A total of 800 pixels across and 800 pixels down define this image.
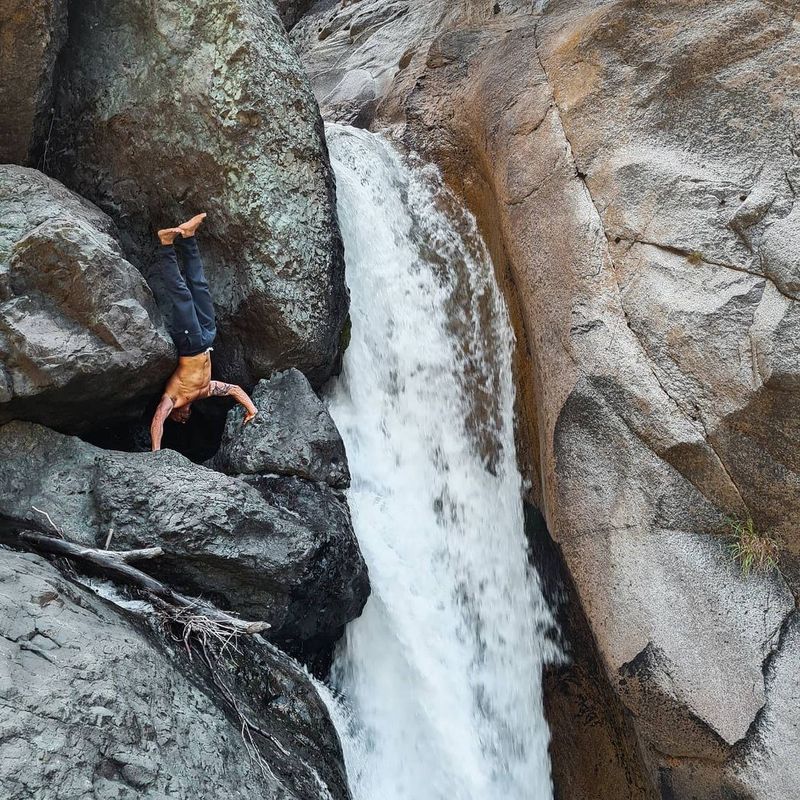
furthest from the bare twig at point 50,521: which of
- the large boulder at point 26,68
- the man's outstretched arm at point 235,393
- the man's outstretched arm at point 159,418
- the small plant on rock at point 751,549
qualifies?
the small plant on rock at point 751,549

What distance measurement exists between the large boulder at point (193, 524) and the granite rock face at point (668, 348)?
1.90 metres

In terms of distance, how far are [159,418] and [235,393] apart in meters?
Result: 0.61

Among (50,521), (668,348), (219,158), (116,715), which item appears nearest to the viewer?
(116,715)

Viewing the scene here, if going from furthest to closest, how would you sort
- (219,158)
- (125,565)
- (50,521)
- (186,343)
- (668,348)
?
(219,158)
(186,343)
(668,348)
(50,521)
(125,565)

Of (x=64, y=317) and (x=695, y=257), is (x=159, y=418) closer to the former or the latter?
(x=64, y=317)

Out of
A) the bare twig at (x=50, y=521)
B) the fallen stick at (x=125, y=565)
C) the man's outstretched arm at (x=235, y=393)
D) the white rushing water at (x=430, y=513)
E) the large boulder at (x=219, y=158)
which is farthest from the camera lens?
the large boulder at (x=219, y=158)

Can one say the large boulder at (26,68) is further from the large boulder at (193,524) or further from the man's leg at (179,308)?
the large boulder at (193,524)

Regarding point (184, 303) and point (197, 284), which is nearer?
point (184, 303)

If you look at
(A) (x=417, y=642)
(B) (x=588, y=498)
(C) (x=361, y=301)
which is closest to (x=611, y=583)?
(B) (x=588, y=498)

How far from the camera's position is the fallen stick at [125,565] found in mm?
4234

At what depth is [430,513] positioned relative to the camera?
6.15 meters

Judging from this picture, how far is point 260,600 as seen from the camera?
4.82 metres

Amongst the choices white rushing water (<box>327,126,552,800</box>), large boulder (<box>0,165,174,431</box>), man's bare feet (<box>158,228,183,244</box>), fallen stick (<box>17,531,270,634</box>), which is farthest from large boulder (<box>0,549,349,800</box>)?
man's bare feet (<box>158,228,183,244</box>)

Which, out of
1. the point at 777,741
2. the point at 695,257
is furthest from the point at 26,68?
the point at 777,741
